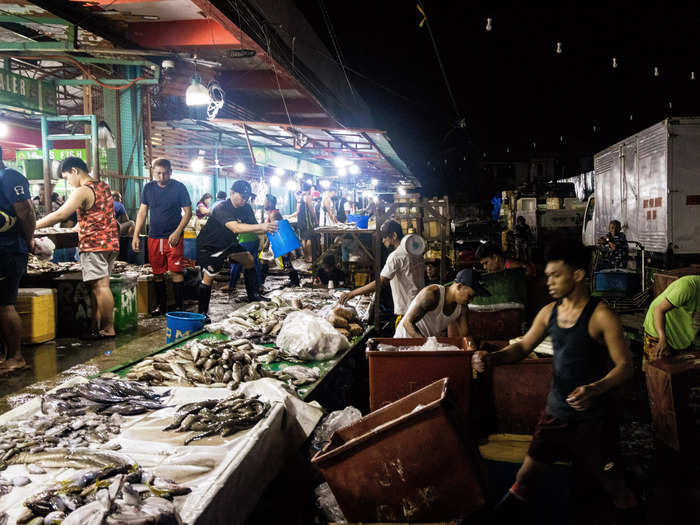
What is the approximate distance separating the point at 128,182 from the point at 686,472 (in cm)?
1144

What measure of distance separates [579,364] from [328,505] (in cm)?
193

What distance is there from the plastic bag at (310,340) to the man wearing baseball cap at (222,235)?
2.94 m

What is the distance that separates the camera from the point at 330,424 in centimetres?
415

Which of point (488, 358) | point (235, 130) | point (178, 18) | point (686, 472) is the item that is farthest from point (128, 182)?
point (686, 472)

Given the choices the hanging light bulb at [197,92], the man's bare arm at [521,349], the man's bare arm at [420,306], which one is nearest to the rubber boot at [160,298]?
the hanging light bulb at [197,92]

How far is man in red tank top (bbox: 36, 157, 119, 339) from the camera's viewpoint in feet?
22.6

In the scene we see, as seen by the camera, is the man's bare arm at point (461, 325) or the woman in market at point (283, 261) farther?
the woman in market at point (283, 261)

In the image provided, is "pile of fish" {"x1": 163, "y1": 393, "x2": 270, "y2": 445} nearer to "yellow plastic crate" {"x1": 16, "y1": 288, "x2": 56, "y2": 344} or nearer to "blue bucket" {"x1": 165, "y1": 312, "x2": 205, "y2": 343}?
"blue bucket" {"x1": 165, "y1": 312, "x2": 205, "y2": 343}

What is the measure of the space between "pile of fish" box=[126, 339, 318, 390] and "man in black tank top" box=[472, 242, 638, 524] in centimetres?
213

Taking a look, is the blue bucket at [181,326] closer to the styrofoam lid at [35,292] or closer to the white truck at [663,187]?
the styrofoam lid at [35,292]

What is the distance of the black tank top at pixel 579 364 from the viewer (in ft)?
10.9

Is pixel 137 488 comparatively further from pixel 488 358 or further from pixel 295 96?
pixel 295 96

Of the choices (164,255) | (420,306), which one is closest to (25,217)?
(164,255)

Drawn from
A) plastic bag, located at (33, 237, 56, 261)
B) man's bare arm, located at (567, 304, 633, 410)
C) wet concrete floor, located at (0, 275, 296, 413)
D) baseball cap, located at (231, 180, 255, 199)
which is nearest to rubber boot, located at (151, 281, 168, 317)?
wet concrete floor, located at (0, 275, 296, 413)
